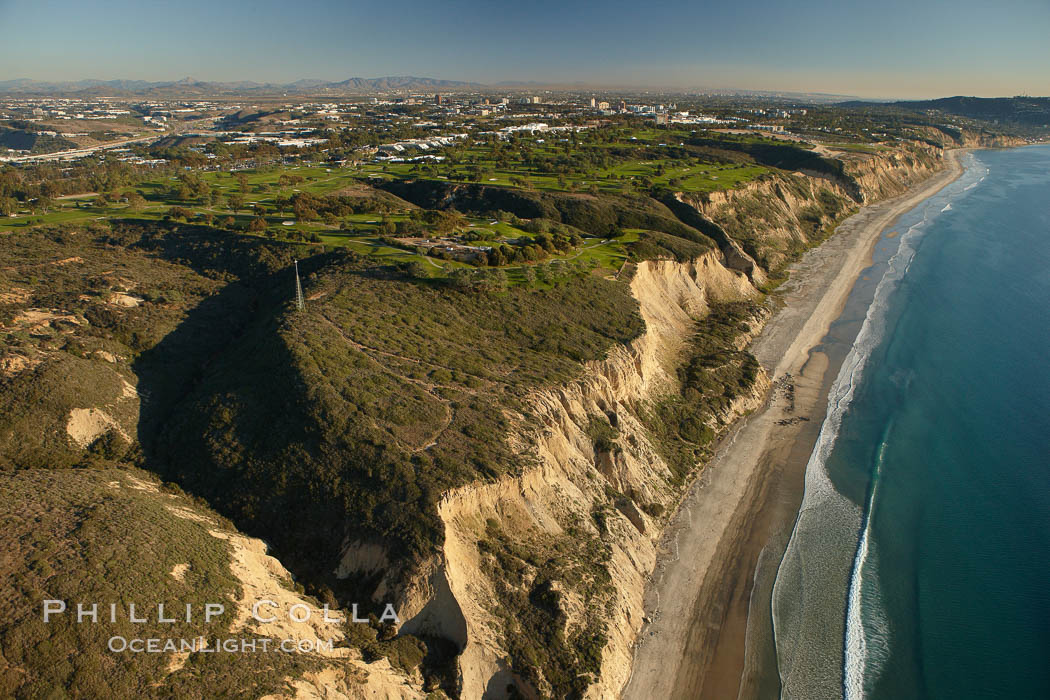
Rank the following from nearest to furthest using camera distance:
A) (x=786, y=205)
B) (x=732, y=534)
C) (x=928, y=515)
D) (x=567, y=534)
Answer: (x=567, y=534) → (x=732, y=534) → (x=928, y=515) → (x=786, y=205)

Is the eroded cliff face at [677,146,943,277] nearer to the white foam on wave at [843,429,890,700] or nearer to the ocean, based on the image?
the ocean

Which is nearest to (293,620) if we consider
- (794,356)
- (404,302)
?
(404,302)

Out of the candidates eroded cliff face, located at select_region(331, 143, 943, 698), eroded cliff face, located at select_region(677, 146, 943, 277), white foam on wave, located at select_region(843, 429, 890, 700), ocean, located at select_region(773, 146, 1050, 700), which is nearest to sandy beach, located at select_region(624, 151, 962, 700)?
eroded cliff face, located at select_region(331, 143, 943, 698)

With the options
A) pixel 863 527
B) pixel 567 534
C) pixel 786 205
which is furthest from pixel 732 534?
pixel 786 205

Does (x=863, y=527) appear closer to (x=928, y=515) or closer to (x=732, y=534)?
(x=928, y=515)

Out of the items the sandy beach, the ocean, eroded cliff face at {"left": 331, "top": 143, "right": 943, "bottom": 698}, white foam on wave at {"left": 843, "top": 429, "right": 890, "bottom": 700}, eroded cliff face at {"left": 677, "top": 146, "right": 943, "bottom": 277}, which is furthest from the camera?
eroded cliff face at {"left": 677, "top": 146, "right": 943, "bottom": 277}

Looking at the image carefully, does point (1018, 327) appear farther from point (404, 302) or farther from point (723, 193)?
point (404, 302)
